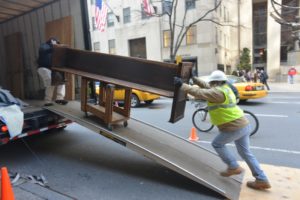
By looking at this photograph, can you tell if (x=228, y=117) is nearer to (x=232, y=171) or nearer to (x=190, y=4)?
(x=232, y=171)

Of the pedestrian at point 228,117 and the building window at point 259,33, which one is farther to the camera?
the building window at point 259,33

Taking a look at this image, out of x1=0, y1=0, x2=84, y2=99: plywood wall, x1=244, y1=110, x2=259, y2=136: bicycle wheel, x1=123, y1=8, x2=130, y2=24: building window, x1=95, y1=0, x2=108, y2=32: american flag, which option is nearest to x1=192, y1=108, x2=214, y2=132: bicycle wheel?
x1=244, y1=110, x2=259, y2=136: bicycle wheel

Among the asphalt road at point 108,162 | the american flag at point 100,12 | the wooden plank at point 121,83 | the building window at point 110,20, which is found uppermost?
the building window at point 110,20

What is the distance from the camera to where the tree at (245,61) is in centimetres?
3431

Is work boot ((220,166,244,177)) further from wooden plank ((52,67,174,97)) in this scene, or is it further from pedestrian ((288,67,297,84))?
pedestrian ((288,67,297,84))

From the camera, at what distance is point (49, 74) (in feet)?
23.3

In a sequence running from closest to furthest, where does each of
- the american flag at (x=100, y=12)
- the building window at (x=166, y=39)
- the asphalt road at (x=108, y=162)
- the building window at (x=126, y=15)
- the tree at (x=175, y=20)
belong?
the asphalt road at (x=108, y=162) → the american flag at (x=100, y=12) → the tree at (x=175, y=20) → the building window at (x=166, y=39) → the building window at (x=126, y=15)

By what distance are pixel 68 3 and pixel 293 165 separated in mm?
6302

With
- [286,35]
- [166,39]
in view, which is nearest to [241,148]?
[166,39]

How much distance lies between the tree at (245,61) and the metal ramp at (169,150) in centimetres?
3056

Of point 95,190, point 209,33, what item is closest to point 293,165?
point 95,190

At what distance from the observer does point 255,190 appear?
412 centimetres

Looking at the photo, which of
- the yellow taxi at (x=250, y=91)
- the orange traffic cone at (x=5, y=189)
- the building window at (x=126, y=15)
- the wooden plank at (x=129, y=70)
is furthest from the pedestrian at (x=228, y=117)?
the building window at (x=126, y=15)

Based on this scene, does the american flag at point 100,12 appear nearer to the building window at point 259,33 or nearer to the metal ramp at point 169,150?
the metal ramp at point 169,150
